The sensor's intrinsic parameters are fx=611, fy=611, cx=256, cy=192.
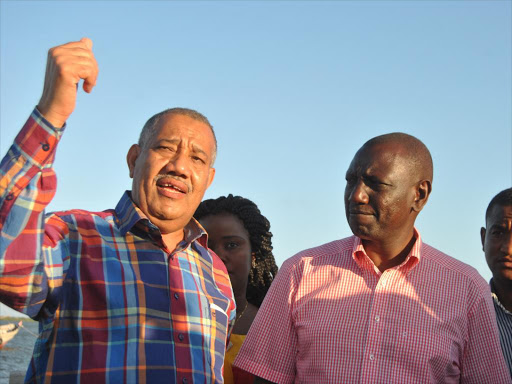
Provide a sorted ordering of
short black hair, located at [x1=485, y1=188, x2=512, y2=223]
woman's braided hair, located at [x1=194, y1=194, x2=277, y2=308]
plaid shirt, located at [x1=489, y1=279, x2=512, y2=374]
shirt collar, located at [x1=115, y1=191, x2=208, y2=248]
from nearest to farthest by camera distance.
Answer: shirt collar, located at [x1=115, y1=191, x2=208, y2=248] < plaid shirt, located at [x1=489, y1=279, x2=512, y2=374] < short black hair, located at [x1=485, y1=188, x2=512, y2=223] < woman's braided hair, located at [x1=194, y1=194, x2=277, y2=308]

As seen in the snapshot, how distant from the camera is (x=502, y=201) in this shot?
4.99 meters

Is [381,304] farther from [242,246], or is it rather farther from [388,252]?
[242,246]

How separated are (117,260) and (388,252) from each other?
1816mm

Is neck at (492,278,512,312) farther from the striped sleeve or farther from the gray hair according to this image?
the striped sleeve

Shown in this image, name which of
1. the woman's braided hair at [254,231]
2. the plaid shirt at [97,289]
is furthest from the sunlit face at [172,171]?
the woman's braided hair at [254,231]

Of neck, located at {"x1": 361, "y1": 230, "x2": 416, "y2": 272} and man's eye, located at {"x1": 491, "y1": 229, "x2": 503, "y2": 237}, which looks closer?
neck, located at {"x1": 361, "y1": 230, "x2": 416, "y2": 272}

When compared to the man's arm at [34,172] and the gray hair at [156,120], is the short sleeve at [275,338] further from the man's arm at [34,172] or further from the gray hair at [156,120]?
the man's arm at [34,172]

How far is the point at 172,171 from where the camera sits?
3.49m

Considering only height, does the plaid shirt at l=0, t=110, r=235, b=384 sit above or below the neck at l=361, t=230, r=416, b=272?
below

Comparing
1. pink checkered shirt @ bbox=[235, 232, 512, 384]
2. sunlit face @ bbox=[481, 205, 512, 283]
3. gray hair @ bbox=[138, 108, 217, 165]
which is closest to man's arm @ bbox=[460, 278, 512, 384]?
pink checkered shirt @ bbox=[235, 232, 512, 384]

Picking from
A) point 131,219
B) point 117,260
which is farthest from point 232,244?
point 117,260

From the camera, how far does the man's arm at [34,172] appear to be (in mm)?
2521

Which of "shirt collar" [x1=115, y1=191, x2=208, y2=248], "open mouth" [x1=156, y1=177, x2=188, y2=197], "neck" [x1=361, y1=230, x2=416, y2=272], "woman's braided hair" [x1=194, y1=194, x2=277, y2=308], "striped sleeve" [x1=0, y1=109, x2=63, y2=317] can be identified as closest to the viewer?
"striped sleeve" [x1=0, y1=109, x2=63, y2=317]

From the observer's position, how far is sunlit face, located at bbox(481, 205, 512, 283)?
4.80m
